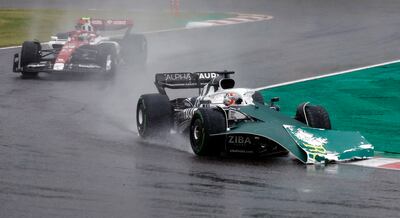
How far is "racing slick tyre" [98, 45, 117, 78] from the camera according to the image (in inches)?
903

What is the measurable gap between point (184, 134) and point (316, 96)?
17.7 feet

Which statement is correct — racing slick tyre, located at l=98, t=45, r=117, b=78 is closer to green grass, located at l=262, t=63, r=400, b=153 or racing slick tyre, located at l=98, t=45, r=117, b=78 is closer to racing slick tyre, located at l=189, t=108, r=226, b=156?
green grass, located at l=262, t=63, r=400, b=153

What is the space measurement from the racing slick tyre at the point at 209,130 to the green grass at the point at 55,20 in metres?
17.0

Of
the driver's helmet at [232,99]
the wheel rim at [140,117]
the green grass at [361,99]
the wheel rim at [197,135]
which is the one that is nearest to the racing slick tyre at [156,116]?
the wheel rim at [140,117]

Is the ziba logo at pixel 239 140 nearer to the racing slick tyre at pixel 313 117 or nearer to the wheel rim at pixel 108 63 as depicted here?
the racing slick tyre at pixel 313 117

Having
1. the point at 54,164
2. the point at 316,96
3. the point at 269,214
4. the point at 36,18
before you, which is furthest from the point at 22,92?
the point at 36,18

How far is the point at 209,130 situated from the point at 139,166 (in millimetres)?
1197

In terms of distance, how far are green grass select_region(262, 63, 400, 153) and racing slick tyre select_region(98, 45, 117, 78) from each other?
168 inches

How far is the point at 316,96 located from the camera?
19547 millimetres

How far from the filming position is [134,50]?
1000 inches

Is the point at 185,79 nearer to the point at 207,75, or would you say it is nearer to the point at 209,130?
the point at 207,75

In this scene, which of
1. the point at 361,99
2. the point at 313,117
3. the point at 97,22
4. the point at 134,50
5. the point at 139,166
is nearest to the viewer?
the point at 139,166

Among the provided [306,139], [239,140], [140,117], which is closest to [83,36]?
[140,117]

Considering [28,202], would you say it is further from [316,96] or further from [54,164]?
[316,96]
